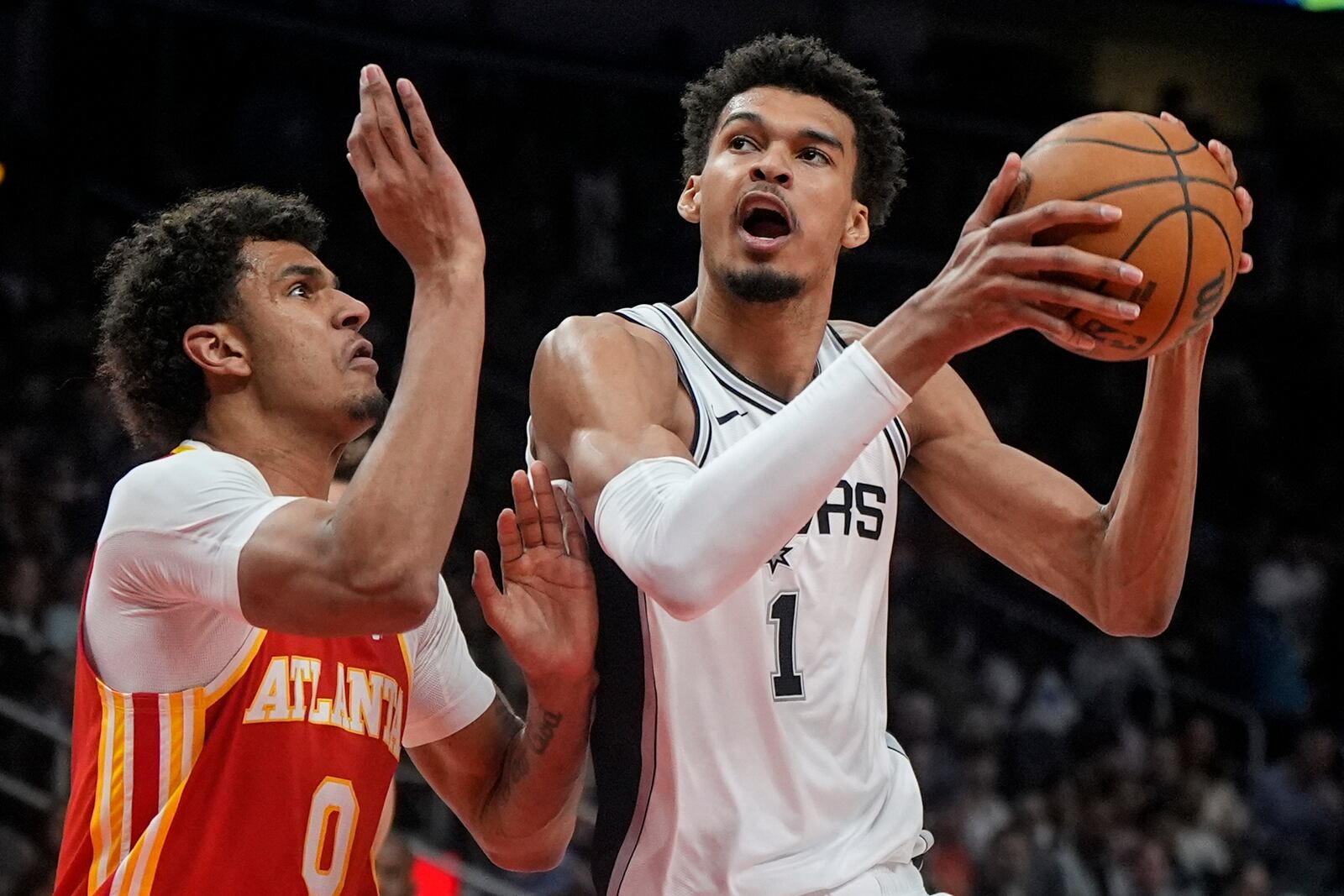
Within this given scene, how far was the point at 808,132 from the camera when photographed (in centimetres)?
365

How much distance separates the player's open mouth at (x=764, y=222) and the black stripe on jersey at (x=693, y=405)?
0.29 metres

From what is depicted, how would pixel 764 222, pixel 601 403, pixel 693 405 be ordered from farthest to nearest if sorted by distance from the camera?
pixel 764 222 → pixel 693 405 → pixel 601 403

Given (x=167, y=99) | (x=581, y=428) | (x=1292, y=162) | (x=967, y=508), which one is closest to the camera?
(x=581, y=428)

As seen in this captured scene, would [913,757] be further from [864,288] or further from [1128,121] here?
[1128,121]

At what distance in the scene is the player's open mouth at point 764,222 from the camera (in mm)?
3529

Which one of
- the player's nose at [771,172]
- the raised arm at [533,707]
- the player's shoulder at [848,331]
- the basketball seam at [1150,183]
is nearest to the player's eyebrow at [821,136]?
the player's nose at [771,172]

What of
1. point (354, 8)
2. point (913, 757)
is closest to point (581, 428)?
point (913, 757)

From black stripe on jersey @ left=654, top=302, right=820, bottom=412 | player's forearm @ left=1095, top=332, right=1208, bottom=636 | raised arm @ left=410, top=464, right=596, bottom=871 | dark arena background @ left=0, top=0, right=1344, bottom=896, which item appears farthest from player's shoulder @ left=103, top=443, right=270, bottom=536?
dark arena background @ left=0, top=0, right=1344, bottom=896

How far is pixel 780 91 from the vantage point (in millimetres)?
3723

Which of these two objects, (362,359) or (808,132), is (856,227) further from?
(362,359)

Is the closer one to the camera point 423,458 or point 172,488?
point 423,458

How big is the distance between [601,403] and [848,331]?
3.11 feet

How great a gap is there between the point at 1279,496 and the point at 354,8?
8.37m

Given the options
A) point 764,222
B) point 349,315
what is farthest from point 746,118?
point 349,315
